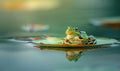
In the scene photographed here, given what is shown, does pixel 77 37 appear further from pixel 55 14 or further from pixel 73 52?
pixel 55 14

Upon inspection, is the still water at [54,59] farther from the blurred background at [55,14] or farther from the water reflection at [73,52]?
the blurred background at [55,14]

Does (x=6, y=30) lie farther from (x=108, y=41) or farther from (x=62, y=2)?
(x=108, y=41)

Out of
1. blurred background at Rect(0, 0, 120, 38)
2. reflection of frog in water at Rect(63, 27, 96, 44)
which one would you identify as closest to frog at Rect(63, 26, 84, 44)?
reflection of frog in water at Rect(63, 27, 96, 44)

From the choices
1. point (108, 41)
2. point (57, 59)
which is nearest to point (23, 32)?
point (57, 59)

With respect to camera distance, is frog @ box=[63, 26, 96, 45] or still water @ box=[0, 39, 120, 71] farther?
frog @ box=[63, 26, 96, 45]

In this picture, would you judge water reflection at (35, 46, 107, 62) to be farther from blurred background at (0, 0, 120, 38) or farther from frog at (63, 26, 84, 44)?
blurred background at (0, 0, 120, 38)

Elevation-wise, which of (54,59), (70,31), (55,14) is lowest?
(54,59)

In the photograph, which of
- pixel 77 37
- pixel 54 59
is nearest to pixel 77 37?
pixel 77 37
